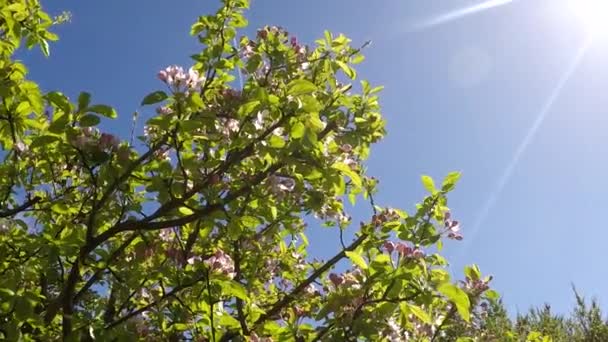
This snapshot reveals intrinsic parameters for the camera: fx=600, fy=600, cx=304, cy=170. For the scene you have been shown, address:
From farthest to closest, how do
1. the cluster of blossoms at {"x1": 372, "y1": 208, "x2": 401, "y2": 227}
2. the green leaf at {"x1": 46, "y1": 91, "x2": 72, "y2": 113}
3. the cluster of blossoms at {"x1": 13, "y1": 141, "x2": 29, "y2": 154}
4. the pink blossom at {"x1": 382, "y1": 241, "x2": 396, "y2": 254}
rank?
the cluster of blossoms at {"x1": 372, "y1": 208, "x2": 401, "y2": 227}, the cluster of blossoms at {"x1": 13, "y1": 141, "x2": 29, "y2": 154}, the pink blossom at {"x1": 382, "y1": 241, "x2": 396, "y2": 254}, the green leaf at {"x1": 46, "y1": 91, "x2": 72, "y2": 113}

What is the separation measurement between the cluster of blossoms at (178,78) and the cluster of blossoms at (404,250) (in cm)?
121

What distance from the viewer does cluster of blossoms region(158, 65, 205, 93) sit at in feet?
9.47

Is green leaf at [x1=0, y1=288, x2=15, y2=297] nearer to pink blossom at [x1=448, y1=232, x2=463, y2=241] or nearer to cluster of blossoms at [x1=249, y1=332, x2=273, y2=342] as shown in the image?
cluster of blossoms at [x1=249, y1=332, x2=273, y2=342]

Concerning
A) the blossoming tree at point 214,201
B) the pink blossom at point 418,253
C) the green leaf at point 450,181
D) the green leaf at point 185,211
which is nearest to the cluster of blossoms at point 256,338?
the blossoming tree at point 214,201

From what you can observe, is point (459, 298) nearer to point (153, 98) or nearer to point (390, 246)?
point (390, 246)

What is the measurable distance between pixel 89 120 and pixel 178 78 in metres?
0.53

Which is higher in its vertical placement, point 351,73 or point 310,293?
point 351,73

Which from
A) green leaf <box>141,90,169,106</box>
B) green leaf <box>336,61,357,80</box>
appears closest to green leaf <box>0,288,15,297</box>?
green leaf <box>141,90,169,106</box>

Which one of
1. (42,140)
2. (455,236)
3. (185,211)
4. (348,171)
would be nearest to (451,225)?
(455,236)

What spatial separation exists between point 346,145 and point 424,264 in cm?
93

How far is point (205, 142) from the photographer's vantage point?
3.02 meters

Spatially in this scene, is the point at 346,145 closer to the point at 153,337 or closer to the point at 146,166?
the point at 146,166

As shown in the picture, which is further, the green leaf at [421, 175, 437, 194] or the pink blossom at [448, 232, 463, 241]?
the pink blossom at [448, 232, 463, 241]

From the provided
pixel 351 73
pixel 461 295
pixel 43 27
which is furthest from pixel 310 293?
pixel 43 27
